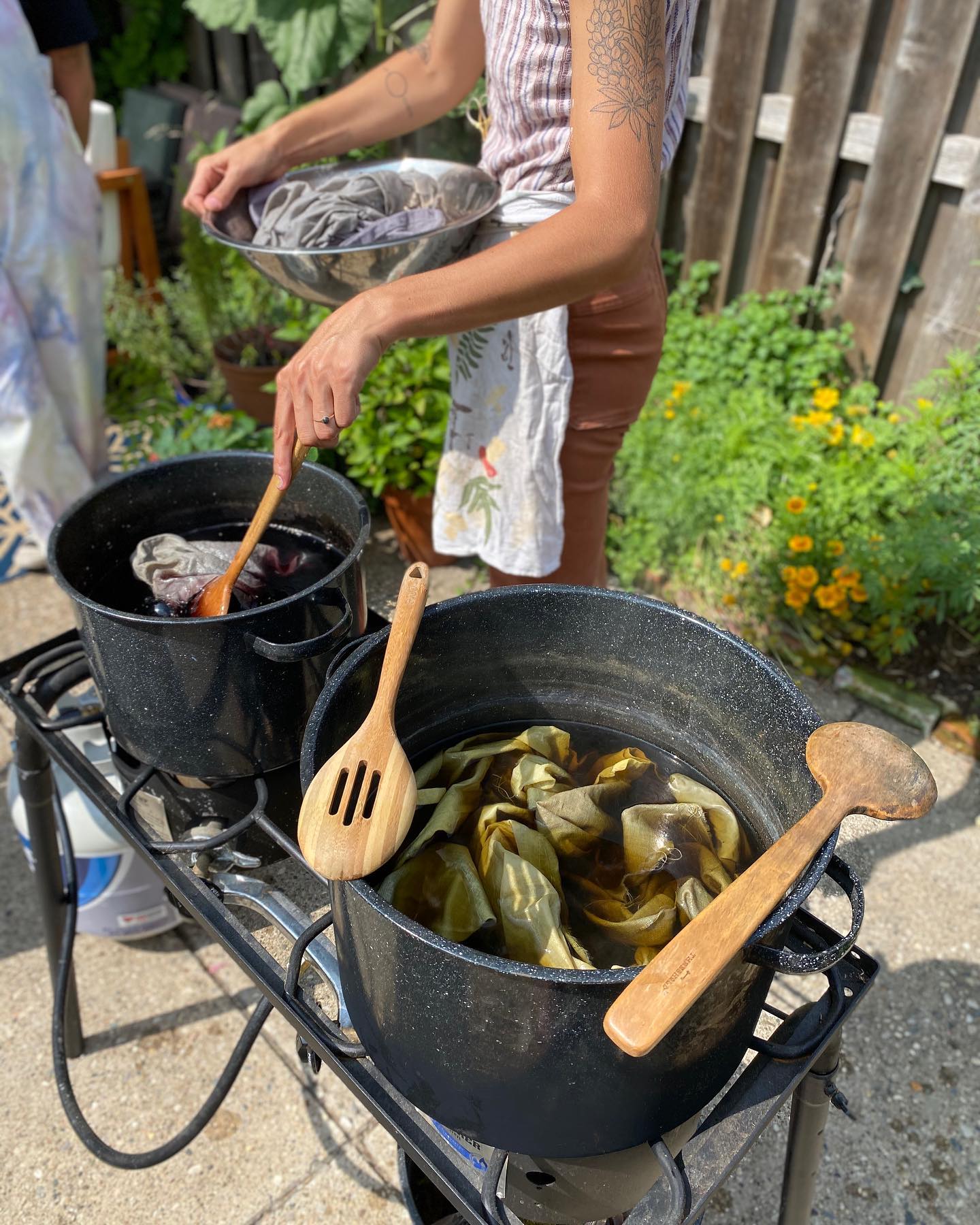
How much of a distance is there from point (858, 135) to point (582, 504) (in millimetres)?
2263

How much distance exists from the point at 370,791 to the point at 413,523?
2455 mm

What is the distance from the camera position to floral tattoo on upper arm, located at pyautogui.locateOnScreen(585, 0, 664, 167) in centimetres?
122

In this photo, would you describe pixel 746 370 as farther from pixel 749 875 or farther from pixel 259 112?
pixel 749 875

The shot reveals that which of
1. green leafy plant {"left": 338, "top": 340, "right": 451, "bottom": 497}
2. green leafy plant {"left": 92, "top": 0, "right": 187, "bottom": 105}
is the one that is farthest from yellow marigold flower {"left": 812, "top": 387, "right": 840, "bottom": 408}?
green leafy plant {"left": 92, "top": 0, "right": 187, "bottom": 105}

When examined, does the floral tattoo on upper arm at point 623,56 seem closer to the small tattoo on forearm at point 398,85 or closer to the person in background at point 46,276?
the small tattoo on forearm at point 398,85

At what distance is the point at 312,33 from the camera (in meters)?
4.02

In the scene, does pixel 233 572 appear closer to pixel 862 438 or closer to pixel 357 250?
pixel 357 250

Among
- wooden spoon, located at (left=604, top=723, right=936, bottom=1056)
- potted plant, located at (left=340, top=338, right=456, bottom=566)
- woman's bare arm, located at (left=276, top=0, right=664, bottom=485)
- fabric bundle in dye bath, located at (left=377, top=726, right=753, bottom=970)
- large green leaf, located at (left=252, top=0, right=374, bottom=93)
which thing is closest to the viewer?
wooden spoon, located at (left=604, top=723, right=936, bottom=1056)

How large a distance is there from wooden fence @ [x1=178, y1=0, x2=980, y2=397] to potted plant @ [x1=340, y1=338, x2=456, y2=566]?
154cm

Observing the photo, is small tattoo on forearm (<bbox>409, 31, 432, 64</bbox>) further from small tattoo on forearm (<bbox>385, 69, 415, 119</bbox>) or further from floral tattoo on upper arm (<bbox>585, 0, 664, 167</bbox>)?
floral tattoo on upper arm (<bbox>585, 0, 664, 167</bbox>)

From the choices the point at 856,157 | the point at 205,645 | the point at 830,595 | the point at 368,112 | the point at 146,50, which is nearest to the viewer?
the point at 205,645

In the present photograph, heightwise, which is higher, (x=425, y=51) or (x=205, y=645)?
(x=425, y=51)

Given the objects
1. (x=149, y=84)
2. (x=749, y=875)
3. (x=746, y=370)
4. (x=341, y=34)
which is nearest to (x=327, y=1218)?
(x=749, y=875)

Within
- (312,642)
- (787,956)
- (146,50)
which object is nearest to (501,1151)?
(787,956)
